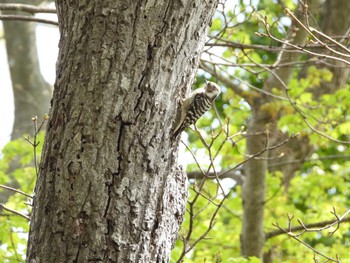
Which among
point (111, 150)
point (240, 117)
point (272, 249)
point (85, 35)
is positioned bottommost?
point (111, 150)

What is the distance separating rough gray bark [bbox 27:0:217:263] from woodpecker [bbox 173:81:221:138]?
42mm

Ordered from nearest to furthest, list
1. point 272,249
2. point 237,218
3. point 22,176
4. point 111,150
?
point 111,150
point 22,176
point 272,249
point 237,218

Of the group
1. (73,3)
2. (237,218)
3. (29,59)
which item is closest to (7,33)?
(29,59)

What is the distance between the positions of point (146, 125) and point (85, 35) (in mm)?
436

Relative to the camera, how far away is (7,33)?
8914mm

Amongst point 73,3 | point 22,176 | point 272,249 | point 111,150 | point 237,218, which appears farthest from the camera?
point 237,218

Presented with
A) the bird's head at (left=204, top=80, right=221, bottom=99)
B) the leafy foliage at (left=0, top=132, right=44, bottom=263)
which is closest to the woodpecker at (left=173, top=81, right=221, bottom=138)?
the bird's head at (left=204, top=80, right=221, bottom=99)

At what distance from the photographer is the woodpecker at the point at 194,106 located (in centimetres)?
258

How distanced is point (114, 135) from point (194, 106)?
48 centimetres

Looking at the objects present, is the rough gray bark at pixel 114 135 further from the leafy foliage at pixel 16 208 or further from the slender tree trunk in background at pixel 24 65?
the slender tree trunk in background at pixel 24 65

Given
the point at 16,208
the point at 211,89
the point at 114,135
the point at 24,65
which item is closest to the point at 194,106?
the point at 114,135

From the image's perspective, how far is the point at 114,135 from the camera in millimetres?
2432

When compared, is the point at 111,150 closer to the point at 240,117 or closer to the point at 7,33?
the point at 240,117

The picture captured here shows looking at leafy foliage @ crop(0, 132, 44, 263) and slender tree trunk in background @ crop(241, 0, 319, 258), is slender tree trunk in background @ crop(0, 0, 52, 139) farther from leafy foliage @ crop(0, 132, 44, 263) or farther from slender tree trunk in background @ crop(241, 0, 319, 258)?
slender tree trunk in background @ crop(241, 0, 319, 258)
